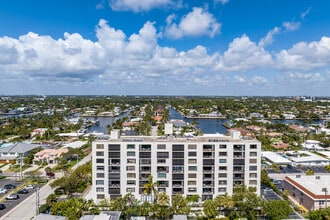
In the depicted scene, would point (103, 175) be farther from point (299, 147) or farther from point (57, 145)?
point (299, 147)

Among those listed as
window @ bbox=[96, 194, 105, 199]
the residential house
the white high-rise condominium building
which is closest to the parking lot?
the white high-rise condominium building

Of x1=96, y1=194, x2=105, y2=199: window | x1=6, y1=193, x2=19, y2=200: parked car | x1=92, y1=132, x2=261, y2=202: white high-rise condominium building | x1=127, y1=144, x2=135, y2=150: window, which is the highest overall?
x1=127, y1=144, x2=135, y2=150: window

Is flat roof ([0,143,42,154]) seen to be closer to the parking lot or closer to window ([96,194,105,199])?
the parking lot

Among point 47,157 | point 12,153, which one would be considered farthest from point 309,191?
point 12,153

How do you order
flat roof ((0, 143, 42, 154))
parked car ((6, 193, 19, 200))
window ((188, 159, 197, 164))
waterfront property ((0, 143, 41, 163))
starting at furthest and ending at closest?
1. flat roof ((0, 143, 42, 154))
2. waterfront property ((0, 143, 41, 163))
3. parked car ((6, 193, 19, 200))
4. window ((188, 159, 197, 164))

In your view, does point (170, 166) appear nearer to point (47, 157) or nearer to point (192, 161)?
point (192, 161)

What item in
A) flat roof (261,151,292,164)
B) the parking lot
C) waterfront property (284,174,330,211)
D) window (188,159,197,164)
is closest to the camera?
waterfront property (284,174,330,211)

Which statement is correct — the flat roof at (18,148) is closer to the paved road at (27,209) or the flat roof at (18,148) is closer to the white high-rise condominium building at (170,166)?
the paved road at (27,209)
